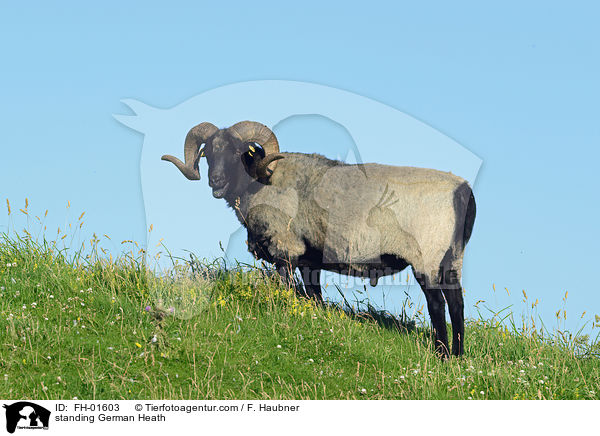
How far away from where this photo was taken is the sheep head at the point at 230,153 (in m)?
12.1

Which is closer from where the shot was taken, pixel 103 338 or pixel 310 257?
pixel 103 338

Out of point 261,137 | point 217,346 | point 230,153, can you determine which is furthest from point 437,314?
point 230,153

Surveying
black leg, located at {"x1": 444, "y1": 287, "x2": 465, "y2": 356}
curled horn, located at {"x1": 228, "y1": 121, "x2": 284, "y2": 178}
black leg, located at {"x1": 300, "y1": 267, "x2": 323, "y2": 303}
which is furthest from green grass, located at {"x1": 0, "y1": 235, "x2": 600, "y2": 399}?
curled horn, located at {"x1": 228, "y1": 121, "x2": 284, "y2": 178}

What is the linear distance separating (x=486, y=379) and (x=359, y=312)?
3.18 metres

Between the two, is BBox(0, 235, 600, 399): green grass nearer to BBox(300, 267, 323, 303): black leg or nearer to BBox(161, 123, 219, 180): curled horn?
BBox(300, 267, 323, 303): black leg

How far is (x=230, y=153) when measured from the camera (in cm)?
1232

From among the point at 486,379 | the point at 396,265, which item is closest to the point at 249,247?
the point at 396,265

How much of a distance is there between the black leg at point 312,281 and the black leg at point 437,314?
7.36 ft

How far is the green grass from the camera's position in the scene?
9070 mm

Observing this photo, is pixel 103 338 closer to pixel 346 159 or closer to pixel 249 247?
pixel 249 247

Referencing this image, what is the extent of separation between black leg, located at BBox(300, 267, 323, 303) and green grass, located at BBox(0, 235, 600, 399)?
643mm
